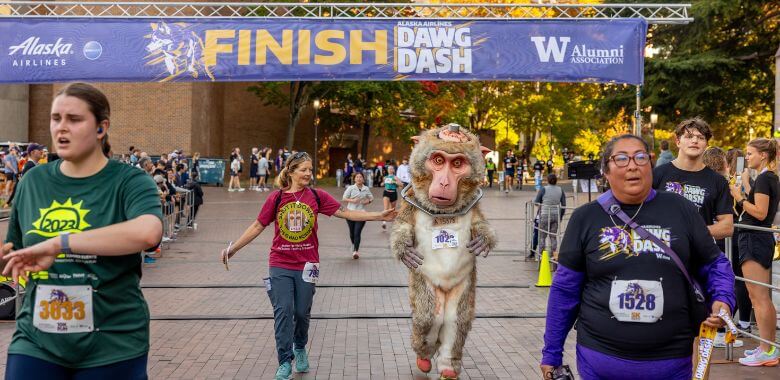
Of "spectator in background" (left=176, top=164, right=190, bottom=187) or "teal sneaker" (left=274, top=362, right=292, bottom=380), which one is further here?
"spectator in background" (left=176, top=164, right=190, bottom=187)

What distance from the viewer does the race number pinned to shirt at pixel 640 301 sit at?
3414mm

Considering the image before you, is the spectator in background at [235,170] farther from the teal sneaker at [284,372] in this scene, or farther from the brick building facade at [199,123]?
the teal sneaker at [284,372]

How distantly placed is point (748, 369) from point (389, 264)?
7572 millimetres

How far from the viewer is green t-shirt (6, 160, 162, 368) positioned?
10.0ft

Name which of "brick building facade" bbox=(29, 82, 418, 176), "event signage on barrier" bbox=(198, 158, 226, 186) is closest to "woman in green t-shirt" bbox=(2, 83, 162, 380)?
"event signage on barrier" bbox=(198, 158, 226, 186)

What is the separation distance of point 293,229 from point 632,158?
338 cm

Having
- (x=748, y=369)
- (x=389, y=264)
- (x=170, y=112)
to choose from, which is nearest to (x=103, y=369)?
(x=748, y=369)

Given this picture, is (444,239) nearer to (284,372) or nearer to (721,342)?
(284,372)

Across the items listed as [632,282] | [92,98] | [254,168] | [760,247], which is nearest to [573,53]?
[760,247]

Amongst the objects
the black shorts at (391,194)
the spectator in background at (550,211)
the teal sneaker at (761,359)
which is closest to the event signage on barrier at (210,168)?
the black shorts at (391,194)

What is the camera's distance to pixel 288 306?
6156 mm

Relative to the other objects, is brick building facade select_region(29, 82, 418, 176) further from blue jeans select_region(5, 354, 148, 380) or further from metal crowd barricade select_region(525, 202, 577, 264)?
blue jeans select_region(5, 354, 148, 380)

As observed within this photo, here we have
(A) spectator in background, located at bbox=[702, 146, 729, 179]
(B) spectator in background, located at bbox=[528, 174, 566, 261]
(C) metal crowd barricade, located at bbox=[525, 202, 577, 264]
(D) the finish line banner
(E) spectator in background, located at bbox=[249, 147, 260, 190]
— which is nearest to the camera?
(A) spectator in background, located at bbox=[702, 146, 729, 179]

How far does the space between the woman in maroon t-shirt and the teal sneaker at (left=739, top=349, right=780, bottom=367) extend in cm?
319
